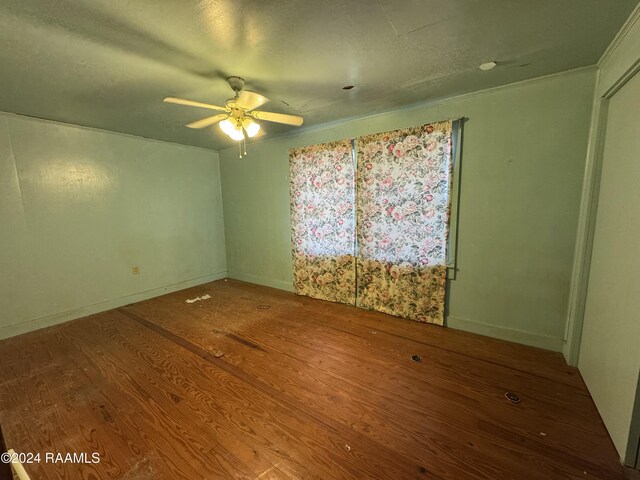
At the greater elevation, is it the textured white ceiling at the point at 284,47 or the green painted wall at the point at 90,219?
the textured white ceiling at the point at 284,47

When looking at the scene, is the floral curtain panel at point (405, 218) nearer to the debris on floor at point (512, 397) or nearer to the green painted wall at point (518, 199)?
the green painted wall at point (518, 199)

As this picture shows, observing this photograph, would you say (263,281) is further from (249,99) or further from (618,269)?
(618,269)

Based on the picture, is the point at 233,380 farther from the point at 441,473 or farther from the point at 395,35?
the point at 395,35

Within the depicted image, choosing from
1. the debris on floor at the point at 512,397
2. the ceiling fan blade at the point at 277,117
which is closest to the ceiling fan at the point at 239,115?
the ceiling fan blade at the point at 277,117

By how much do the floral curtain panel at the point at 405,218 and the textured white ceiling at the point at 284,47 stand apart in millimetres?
501

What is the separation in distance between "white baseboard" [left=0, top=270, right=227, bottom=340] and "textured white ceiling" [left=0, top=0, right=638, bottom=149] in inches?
87.6

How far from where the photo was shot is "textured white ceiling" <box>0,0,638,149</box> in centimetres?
136

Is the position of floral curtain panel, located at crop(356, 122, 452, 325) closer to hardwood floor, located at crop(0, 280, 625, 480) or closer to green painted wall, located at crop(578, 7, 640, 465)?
hardwood floor, located at crop(0, 280, 625, 480)

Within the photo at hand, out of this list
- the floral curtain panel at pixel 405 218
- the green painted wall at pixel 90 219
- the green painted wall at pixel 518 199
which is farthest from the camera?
the green painted wall at pixel 90 219

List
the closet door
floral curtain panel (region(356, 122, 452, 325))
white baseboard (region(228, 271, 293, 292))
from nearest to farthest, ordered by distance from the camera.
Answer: the closet door → floral curtain panel (region(356, 122, 452, 325)) → white baseboard (region(228, 271, 293, 292))

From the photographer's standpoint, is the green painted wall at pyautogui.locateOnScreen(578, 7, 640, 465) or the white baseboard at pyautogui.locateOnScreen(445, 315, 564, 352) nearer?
the green painted wall at pyautogui.locateOnScreen(578, 7, 640, 465)

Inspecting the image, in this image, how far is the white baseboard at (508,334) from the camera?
90.7 inches

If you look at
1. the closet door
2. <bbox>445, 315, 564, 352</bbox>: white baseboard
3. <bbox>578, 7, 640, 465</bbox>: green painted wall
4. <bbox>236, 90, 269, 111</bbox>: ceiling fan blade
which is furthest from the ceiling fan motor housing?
<bbox>445, 315, 564, 352</bbox>: white baseboard

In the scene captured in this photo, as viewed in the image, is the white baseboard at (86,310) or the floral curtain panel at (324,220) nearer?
the white baseboard at (86,310)
